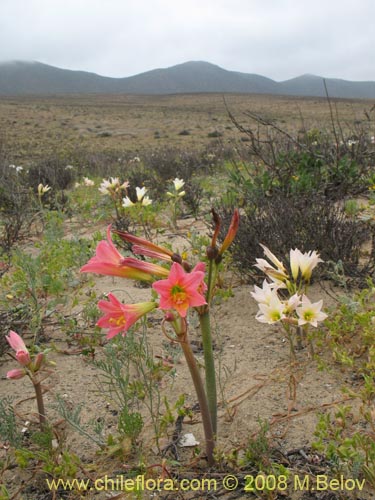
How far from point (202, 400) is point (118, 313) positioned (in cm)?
44

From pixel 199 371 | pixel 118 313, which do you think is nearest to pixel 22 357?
pixel 118 313

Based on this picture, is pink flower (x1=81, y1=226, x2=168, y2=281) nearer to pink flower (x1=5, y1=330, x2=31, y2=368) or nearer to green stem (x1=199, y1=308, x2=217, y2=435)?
green stem (x1=199, y1=308, x2=217, y2=435)

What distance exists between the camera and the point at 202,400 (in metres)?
1.48

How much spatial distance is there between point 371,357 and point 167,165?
7260 millimetres

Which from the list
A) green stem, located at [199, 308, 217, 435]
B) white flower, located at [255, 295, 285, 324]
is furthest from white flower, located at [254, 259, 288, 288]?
green stem, located at [199, 308, 217, 435]

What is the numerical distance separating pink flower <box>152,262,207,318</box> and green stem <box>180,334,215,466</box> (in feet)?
0.62

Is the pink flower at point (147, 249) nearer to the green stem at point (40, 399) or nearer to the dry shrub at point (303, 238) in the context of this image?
the green stem at point (40, 399)

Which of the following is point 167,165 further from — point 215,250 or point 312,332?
point 215,250

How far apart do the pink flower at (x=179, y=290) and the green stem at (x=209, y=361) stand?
0.43 ft

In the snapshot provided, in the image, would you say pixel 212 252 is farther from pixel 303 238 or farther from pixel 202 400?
pixel 303 238

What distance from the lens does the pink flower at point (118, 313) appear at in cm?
128

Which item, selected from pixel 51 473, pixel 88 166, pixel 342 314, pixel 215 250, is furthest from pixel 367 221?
pixel 88 166

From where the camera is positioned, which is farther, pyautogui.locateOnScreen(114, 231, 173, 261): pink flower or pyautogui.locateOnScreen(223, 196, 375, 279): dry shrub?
pyautogui.locateOnScreen(223, 196, 375, 279): dry shrub

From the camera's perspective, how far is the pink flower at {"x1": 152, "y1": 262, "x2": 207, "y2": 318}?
1195 mm
